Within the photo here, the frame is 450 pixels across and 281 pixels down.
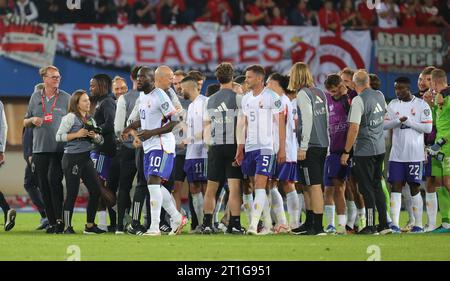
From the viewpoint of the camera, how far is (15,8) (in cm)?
2631

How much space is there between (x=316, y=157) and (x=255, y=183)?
3.04 ft

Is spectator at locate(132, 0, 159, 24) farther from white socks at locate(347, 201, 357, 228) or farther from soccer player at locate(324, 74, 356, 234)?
soccer player at locate(324, 74, 356, 234)

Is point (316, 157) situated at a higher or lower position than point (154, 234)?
higher

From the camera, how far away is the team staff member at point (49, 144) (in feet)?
54.9

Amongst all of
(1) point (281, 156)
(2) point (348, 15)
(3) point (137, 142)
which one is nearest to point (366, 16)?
(2) point (348, 15)

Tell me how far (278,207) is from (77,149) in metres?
2.97

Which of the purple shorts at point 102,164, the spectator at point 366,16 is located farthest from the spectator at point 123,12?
the purple shorts at point 102,164

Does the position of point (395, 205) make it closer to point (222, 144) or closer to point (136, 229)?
point (222, 144)

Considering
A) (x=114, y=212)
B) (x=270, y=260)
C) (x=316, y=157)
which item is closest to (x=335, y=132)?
(x=316, y=157)

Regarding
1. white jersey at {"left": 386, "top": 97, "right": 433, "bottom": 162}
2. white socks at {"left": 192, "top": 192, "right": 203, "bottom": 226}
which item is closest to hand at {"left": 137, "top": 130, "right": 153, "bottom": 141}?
white socks at {"left": 192, "top": 192, "right": 203, "bottom": 226}

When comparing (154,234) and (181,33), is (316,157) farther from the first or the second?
(181,33)

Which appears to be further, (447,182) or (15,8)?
(15,8)

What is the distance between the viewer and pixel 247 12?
90.4ft

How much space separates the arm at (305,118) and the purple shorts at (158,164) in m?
1.85
